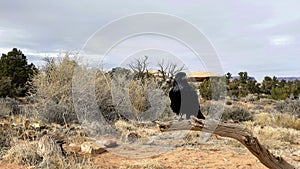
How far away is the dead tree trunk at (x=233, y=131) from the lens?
3391 mm

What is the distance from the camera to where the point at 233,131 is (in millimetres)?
3641

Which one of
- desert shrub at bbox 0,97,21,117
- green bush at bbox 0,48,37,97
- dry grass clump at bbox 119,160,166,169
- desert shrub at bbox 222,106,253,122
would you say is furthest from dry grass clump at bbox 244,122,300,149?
green bush at bbox 0,48,37,97

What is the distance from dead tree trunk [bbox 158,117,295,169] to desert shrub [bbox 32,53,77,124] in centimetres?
624

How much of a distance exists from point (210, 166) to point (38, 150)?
2.78 m

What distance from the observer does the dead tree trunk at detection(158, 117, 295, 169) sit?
11.1ft

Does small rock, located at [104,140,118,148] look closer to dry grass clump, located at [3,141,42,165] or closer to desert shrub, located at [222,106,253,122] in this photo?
dry grass clump, located at [3,141,42,165]

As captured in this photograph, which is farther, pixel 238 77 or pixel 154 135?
pixel 238 77

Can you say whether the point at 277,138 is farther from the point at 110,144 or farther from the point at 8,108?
the point at 8,108

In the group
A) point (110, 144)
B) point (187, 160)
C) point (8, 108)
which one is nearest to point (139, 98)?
point (8, 108)

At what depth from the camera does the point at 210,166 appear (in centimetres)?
545

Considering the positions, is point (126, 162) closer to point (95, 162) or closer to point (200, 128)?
point (95, 162)

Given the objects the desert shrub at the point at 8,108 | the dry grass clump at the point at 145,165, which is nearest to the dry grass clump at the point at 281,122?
the dry grass clump at the point at 145,165

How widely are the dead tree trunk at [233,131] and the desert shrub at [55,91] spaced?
20.5 ft

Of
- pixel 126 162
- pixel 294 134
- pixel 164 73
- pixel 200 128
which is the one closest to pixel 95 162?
pixel 126 162
